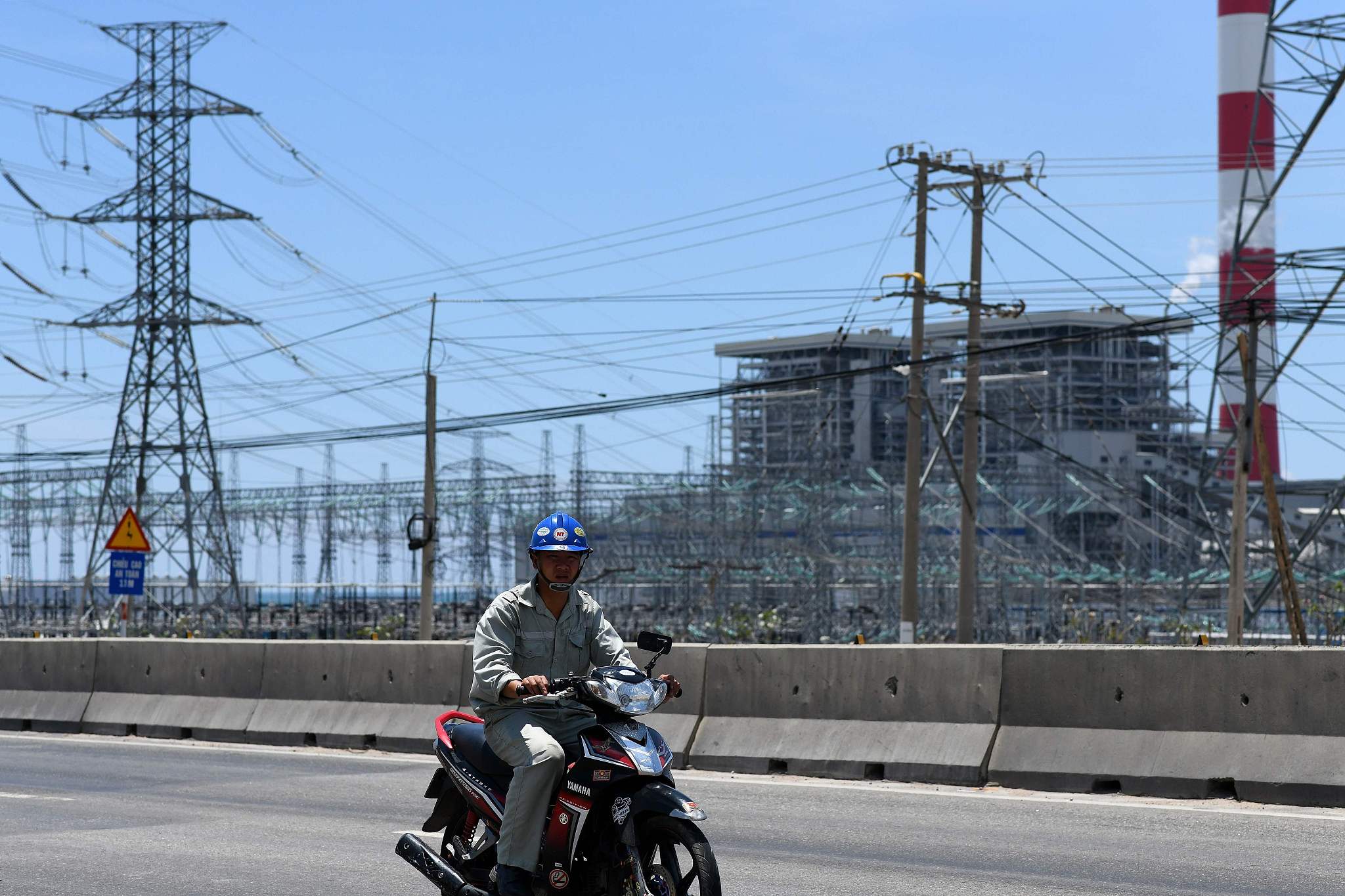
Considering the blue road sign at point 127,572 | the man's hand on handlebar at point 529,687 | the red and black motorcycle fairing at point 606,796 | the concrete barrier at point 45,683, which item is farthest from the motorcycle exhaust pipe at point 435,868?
the blue road sign at point 127,572

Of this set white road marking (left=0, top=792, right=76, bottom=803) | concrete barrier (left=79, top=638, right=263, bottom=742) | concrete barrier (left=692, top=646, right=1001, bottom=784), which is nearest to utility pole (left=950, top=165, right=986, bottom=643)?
concrete barrier (left=79, top=638, right=263, bottom=742)

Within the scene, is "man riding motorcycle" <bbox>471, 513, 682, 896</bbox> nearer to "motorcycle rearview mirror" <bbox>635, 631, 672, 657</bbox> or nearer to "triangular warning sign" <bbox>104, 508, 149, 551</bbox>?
"motorcycle rearview mirror" <bbox>635, 631, 672, 657</bbox>

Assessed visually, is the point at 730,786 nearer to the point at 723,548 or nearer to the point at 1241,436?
the point at 1241,436

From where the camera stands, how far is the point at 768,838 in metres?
9.94

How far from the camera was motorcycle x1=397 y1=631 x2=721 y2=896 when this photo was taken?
6.14 metres

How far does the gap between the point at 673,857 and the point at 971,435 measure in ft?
99.8

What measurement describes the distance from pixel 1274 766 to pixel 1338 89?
72.6 ft

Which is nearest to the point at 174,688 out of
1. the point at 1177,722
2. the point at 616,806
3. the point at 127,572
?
the point at 127,572

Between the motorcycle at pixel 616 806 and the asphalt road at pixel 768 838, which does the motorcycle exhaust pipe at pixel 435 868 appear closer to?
the motorcycle at pixel 616 806

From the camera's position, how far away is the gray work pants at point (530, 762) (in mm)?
6379

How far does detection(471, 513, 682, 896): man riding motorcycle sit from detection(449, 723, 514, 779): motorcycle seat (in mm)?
167

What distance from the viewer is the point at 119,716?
60.7 feet

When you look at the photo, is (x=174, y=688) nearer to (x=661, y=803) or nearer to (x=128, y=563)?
(x=128, y=563)

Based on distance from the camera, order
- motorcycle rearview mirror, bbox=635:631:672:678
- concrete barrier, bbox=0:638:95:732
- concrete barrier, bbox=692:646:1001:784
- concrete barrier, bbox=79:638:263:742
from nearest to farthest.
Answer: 1. motorcycle rearview mirror, bbox=635:631:672:678
2. concrete barrier, bbox=692:646:1001:784
3. concrete barrier, bbox=79:638:263:742
4. concrete barrier, bbox=0:638:95:732
